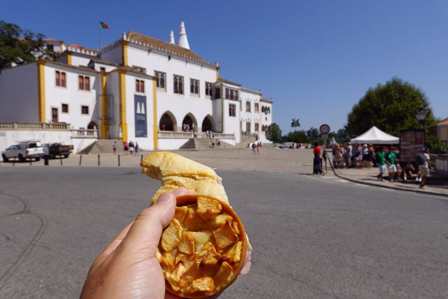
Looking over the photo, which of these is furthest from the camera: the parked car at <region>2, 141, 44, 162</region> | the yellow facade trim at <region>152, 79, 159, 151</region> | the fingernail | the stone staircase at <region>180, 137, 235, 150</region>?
the stone staircase at <region>180, 137, 235, 150</region>

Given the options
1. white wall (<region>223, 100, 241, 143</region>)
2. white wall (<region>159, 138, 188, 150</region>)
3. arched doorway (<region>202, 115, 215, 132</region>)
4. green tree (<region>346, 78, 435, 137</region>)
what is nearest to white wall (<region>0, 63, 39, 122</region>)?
white wall (<region>159, 138, 188, 150</region>)

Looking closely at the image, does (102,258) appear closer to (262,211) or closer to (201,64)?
(262,211)

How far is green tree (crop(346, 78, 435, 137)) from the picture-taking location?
42.1 metres

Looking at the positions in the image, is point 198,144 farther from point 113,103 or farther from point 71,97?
point 71,97

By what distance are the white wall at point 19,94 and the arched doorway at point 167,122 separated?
22236 millimetres

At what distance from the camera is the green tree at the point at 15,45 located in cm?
4334

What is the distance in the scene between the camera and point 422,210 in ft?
25.0

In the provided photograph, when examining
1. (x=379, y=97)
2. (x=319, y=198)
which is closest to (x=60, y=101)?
(x=319, y=198)

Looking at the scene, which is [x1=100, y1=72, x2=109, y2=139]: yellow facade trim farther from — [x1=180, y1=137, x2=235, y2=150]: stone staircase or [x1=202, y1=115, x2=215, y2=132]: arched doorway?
[x1=202, y1=115, x2=215, y2=132]: arched doorway

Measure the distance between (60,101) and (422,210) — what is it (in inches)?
1678

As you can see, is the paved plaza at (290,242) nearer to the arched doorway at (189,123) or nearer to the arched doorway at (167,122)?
the arched doorway at (167,122)

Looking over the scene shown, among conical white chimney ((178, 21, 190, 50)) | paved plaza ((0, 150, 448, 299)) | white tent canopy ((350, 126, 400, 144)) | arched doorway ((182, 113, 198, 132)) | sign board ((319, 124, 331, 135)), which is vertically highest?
conical white chimney ((178, 21, 190, 50))

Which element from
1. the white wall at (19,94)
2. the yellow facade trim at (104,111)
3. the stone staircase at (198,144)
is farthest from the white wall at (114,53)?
the stone staircase at (198,144)

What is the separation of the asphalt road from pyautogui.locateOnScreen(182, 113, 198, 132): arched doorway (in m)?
49.0
